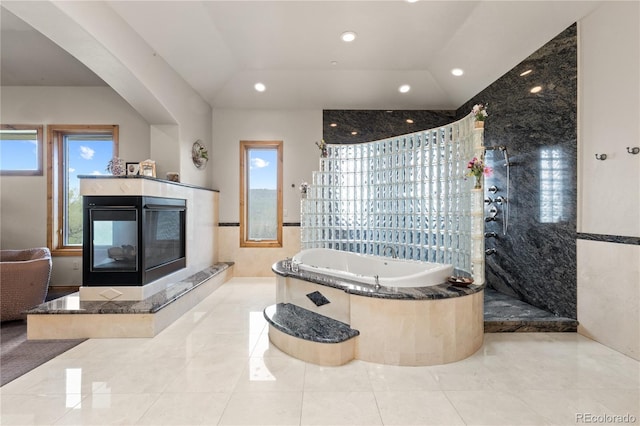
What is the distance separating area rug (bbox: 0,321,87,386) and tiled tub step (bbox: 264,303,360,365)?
1.82 metres

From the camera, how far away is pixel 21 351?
2.47 metres

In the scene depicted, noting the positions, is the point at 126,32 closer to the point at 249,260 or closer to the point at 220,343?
the point at 220,343

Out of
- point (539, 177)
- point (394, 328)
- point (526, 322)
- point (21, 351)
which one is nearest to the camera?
point (394, 328)

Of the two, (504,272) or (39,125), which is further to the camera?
(39,125)

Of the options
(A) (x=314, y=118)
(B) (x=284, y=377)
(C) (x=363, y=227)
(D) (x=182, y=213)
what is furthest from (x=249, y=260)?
(B) (x=284, y=377)

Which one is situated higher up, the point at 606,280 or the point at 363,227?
the point at 363,227

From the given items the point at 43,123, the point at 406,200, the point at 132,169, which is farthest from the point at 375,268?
the point at 43,123

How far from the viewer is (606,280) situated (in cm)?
252

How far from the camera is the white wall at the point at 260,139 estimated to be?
5.15 meters

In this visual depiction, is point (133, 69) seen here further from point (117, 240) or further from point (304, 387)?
point (304, 387)

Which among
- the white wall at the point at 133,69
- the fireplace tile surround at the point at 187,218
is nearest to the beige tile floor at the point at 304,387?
the fireplace tile surround at the point at 187,218

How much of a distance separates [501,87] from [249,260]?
4.63 m

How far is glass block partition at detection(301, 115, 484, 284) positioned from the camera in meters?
2.83

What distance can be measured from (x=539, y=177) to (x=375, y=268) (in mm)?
2065
